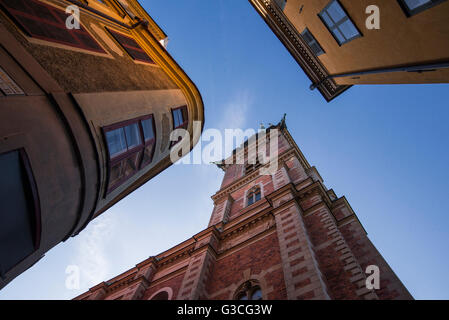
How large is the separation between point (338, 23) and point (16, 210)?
10961 mm

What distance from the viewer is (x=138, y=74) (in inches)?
355

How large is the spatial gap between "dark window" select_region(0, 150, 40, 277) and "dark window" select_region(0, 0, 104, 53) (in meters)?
2.92

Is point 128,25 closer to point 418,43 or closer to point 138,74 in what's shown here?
point 138,74

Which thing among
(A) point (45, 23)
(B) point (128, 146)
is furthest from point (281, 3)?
(A) point (45, 23)

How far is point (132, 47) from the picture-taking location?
10453 mm

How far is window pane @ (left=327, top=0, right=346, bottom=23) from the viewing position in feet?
27.8

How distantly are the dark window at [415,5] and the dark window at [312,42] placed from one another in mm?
6324

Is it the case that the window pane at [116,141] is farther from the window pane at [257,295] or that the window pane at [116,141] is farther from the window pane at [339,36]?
the window pane at [339,36]

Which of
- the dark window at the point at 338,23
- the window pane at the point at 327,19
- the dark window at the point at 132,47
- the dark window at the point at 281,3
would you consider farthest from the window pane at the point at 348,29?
the dark window at the point at 132,47

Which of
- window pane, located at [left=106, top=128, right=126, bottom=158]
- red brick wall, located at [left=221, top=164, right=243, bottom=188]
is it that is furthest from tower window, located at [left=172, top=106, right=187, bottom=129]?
red brick wall, located at [left=221, top=164, right=243, bottom=188]

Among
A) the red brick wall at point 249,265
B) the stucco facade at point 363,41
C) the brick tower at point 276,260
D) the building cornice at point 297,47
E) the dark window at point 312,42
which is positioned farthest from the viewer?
the building cornice at point 297,47

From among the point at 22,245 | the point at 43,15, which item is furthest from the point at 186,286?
the point at 43,15

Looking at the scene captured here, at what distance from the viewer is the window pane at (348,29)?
8.47 metres

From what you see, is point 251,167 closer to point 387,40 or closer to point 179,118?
point 179,118
